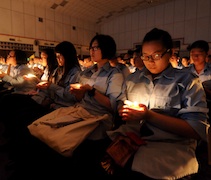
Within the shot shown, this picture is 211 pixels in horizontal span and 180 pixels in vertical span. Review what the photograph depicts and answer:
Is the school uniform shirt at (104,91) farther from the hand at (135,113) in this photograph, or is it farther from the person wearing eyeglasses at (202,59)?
the person wearing eyeglasses at (202,59)

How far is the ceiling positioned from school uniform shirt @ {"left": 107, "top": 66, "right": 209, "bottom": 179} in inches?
321

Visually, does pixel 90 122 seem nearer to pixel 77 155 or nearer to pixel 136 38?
pixel 77 155

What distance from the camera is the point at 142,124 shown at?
1.50 metres

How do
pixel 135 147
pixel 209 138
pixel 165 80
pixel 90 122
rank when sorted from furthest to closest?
pixel 90 122 → pixel 165 80 → pixel 209 138 → pixel 135 147

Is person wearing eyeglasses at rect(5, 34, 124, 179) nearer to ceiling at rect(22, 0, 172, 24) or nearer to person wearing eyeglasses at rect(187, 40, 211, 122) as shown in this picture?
person wearing eyeglasses at rect(187, 40, 211, 122)

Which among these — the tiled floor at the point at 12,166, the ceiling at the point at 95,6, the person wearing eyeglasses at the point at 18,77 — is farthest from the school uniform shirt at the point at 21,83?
the ceiling at the point at 95,6

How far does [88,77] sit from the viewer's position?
2.33 meters

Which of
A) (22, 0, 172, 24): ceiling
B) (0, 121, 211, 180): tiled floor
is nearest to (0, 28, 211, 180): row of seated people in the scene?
(0, 121, 211, 180): tiled floor

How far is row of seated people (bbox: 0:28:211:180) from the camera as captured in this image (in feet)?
3.82

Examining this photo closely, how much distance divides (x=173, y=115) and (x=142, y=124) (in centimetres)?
28

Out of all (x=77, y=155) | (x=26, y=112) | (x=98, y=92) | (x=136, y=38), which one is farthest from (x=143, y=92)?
(x=136, y=38)

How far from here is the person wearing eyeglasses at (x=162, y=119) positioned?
44.0 inches

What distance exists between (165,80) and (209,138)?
58cm

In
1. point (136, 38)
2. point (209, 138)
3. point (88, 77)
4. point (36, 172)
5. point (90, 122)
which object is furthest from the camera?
point (136, 38)
